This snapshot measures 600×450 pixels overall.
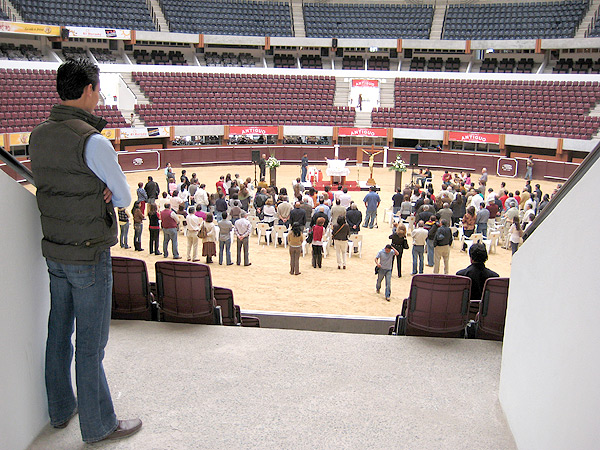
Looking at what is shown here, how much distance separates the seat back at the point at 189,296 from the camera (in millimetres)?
5949

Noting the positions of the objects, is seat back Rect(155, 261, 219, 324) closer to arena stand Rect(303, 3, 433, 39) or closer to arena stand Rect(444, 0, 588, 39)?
arena stand Rect(303, 3, 433, 39)

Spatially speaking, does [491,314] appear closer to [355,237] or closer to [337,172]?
[355,237]

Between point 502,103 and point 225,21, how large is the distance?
20.3 metres

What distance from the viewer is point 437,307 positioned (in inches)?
233

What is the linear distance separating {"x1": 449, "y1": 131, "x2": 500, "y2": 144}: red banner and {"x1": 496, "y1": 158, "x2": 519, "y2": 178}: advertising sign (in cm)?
179

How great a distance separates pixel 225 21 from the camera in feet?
141

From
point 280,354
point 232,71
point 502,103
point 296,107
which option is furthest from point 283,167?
point 280,354

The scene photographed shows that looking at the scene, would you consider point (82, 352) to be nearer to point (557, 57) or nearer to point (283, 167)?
point (283, 167)

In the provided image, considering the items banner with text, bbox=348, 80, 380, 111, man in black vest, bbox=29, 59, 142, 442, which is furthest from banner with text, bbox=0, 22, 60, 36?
man in black vest, bbox=29, 59, 142, 442

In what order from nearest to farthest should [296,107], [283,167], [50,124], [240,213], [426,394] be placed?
[50,124], [426,394], [240,213], [283,167], [296,107]

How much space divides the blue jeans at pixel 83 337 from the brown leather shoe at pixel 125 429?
37 mm

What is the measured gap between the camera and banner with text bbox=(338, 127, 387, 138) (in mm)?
36344

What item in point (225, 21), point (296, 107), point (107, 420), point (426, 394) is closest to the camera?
point (107, 420)

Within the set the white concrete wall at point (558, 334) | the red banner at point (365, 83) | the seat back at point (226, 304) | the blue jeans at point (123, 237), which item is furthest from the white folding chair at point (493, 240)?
the red banner at point (365, 83)
